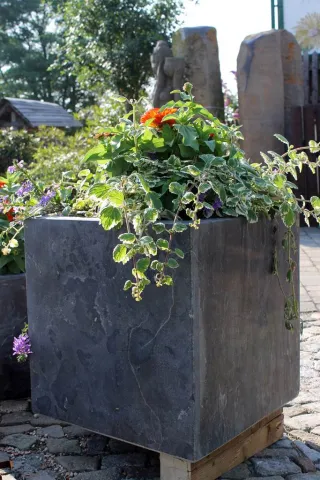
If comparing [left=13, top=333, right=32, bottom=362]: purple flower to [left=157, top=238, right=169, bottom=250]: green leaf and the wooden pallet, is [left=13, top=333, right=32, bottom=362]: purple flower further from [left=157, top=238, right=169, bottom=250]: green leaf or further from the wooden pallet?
[left=157, top=238, right=169, bottom=250]: green leaf

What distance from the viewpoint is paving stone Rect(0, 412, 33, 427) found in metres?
2.94

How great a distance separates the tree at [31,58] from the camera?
113 feet

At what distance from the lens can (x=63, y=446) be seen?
8.89ft

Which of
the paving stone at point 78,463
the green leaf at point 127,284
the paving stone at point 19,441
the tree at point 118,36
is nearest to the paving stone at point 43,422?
the paving stone at point 19,441

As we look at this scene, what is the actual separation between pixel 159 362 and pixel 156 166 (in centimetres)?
66

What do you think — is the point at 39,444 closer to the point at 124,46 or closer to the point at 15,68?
the point at 124,46

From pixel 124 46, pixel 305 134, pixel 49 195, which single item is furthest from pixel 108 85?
pixel 49 195

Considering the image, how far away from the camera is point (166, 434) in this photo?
2.21 m

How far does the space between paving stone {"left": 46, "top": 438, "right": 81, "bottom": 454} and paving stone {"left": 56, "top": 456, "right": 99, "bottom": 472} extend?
0.06 m

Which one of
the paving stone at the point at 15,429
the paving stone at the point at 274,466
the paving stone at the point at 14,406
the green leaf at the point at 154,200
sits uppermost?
the green leaf at the point at 154,200

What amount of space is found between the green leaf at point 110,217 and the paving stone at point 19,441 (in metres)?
1.08

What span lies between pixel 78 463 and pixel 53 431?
0.34 meters

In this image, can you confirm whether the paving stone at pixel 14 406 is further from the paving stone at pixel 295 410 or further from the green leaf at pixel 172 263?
the green leaf at pixel 172 263

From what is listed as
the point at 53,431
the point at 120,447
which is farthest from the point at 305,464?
the point at 53,431
